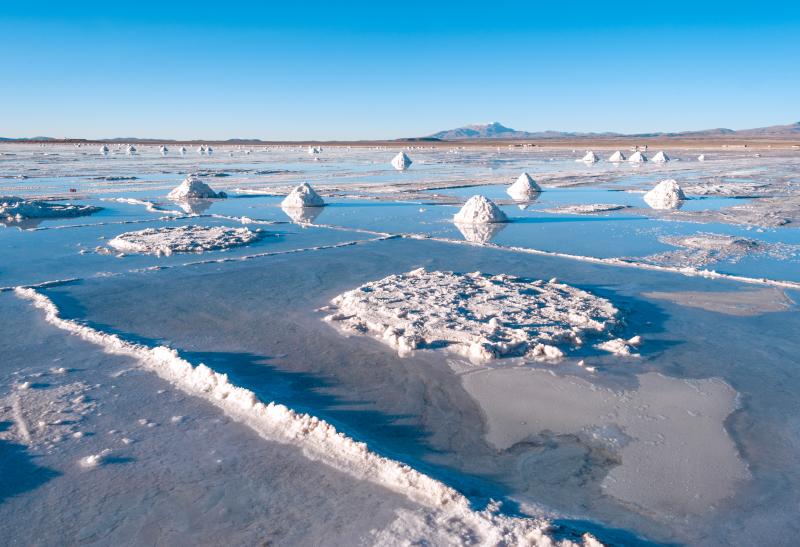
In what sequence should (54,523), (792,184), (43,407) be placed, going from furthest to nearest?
(792,184), (43,407), (54,523)

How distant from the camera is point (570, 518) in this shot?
2.85 meters

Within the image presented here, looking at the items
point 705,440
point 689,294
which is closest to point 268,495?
point 705,440

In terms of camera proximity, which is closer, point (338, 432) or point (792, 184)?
point (338, 432)

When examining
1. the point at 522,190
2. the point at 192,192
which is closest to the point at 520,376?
the point at 522,190

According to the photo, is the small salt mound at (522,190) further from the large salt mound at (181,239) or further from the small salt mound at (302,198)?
the large salt mound at (181,239)

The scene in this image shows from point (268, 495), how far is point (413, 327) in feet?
8.48

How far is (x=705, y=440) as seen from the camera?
3.62 meters

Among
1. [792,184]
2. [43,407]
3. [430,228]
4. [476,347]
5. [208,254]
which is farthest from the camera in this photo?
[792,184]

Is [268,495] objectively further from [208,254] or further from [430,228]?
[430,228]

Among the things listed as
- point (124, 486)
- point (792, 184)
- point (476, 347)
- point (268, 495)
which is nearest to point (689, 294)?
point (476, 347)

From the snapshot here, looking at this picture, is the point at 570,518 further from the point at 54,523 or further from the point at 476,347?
the point at 54,523

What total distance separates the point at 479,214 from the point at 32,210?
10539 millimetres

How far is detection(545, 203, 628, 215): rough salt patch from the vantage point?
14188 millimetres

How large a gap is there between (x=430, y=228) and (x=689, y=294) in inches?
231
